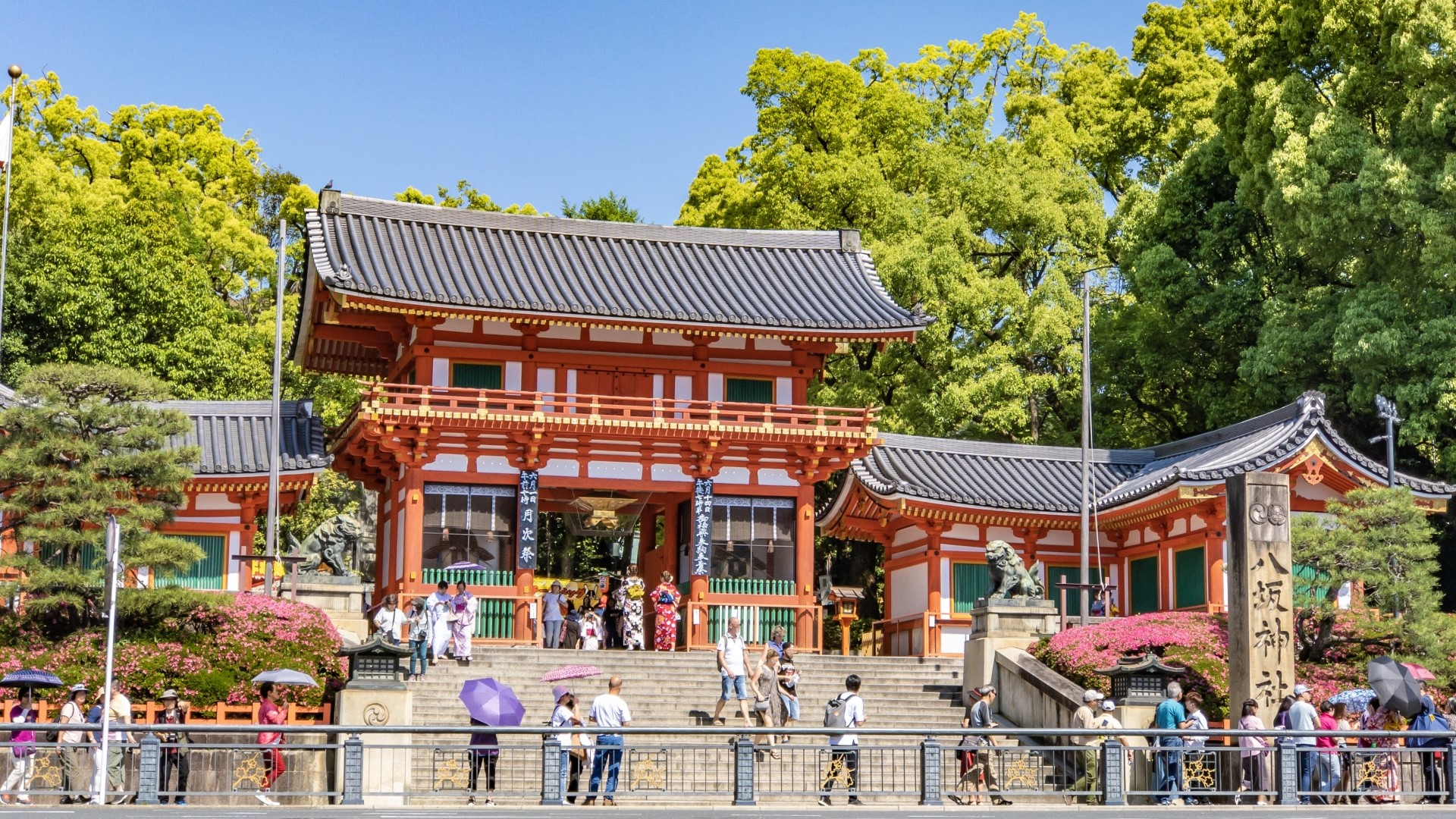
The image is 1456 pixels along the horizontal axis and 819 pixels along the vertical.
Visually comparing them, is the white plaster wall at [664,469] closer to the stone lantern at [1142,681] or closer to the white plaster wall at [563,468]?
the white plaster wall at [563,468]

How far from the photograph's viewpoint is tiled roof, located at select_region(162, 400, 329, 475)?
35000mm

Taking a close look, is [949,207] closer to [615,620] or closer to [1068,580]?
[1068,580]

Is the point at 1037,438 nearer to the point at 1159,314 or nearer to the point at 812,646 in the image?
the point at 1159,314

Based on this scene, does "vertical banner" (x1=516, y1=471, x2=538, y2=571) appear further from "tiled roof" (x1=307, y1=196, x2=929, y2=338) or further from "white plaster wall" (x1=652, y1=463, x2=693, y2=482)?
"tiled roof" (x1=307, y1=196, x2=929, y2=338)

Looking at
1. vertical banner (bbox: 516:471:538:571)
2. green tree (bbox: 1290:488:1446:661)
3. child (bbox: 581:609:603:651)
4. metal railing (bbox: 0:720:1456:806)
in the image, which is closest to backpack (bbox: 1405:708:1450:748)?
metal railing (bbox: 0:720:1456:806)

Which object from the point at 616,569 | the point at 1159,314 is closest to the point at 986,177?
the point at 1159,314

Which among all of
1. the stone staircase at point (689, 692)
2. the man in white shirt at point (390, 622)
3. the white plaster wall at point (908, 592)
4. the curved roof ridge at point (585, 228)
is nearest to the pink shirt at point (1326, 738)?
the stone staircase at point (689, 692)

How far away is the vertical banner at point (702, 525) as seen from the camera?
34.4 metres

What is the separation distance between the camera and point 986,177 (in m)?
45.3

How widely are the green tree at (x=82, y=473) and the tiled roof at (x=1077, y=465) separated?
15.1 m

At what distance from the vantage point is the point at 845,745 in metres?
19.5

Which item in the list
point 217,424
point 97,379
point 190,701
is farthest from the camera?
point 217,424

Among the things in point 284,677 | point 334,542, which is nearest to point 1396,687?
point 284,677

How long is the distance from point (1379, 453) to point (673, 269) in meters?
16.5
